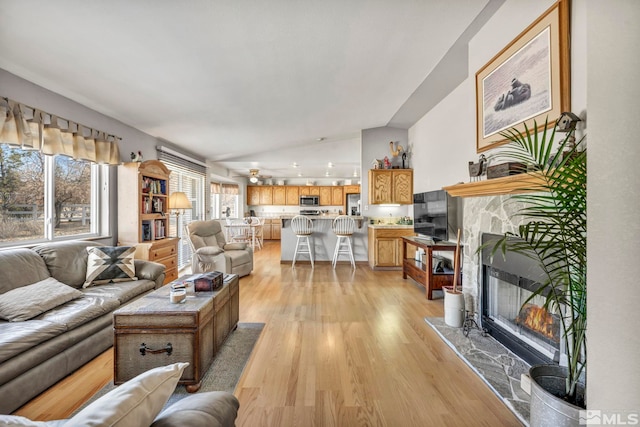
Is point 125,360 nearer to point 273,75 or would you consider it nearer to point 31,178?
point 31,178

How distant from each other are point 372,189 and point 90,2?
457 cm

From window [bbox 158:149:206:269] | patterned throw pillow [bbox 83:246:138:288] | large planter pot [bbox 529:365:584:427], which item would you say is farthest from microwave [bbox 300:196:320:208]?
large planter pot [bbox 529:365:584:427]

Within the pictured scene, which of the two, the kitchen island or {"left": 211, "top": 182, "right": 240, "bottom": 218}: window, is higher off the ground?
{"left": 211, "top": 182, "right": 240, "bottom": 218}: window

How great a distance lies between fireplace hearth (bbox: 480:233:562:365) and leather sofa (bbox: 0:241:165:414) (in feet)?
9.69

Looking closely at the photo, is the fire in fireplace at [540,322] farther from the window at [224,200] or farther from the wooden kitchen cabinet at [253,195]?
the wooden kitchen cabinet at [253,195]

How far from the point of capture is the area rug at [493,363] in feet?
5.42

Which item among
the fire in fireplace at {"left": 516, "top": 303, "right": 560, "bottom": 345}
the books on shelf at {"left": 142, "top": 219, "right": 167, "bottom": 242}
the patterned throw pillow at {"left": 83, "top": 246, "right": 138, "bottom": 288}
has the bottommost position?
the fire in fireplace at {"left": 516, "top": 303, "right": 560, "bottom": 345}

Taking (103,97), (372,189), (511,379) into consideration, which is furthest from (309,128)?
(511,379)

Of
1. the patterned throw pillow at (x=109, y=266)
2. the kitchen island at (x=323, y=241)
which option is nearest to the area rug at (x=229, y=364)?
the patterned throw pillow at (x=109, y=266)

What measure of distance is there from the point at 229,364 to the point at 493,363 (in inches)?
77.4

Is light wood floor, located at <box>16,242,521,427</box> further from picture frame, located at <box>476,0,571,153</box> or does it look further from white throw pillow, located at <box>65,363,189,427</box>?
picture frame, located at <box>476,0,571,153</box>

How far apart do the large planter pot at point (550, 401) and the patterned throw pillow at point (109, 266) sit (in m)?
3.33

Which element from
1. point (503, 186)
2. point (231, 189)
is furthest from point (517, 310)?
point (231, 189)

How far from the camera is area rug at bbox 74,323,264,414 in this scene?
69.4 inches
